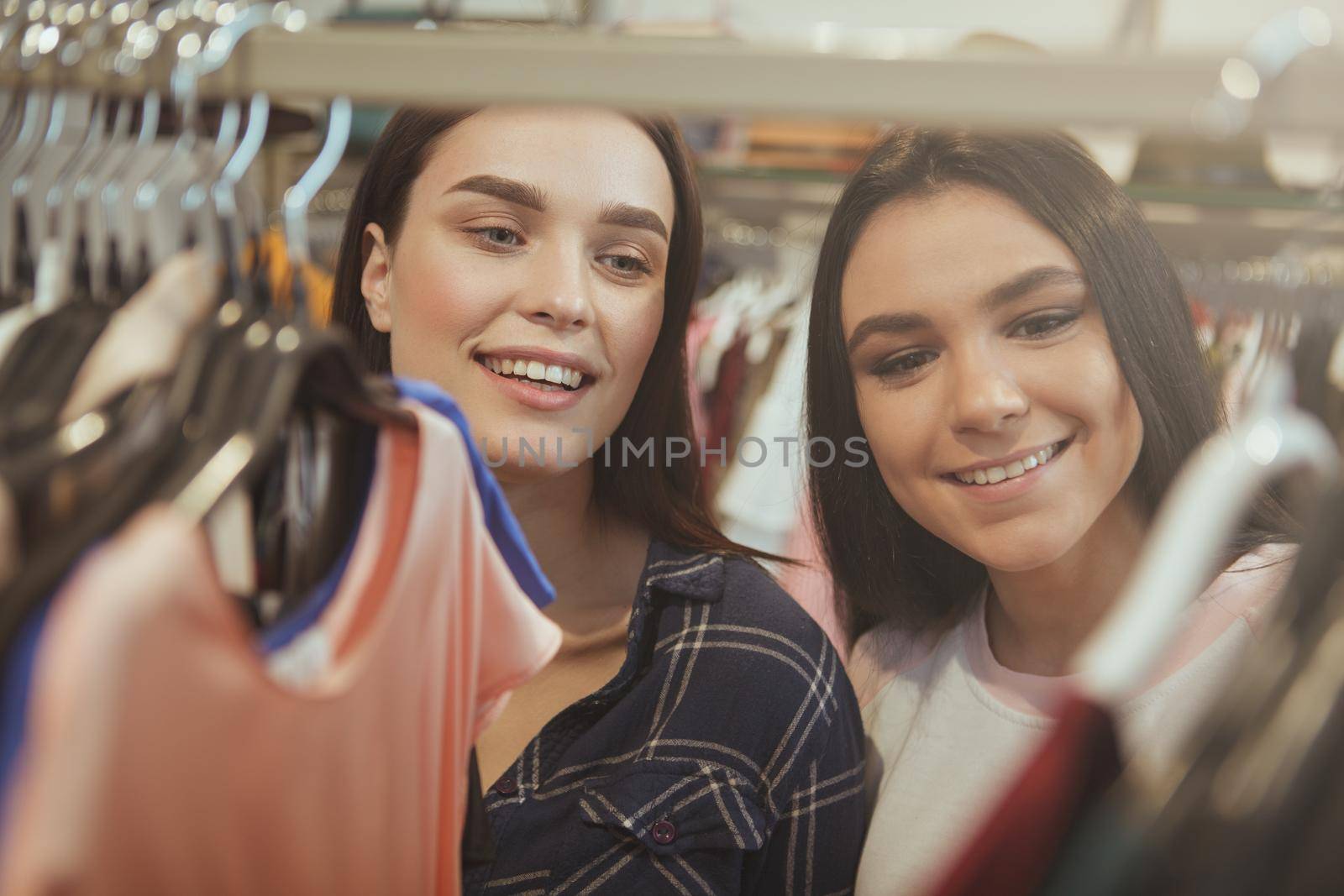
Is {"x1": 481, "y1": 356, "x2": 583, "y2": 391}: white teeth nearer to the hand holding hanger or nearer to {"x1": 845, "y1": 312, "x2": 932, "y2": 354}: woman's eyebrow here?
{"x1": 845, "y1": 312, "x2": 932, "y2": 354}: woman's eyebrow

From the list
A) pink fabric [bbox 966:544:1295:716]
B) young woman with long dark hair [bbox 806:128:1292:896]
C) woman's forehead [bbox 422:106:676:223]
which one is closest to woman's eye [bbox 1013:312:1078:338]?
young woman with long dark hair [bbox 806:128:1292:896]

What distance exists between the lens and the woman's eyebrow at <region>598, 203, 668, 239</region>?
1.07 meters

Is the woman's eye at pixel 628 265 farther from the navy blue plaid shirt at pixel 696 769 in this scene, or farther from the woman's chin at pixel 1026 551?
the woman's chin at pixel 1026 551

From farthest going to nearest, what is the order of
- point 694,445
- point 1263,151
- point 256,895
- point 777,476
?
point 1263,151, point 777,476, point 694,445, point 256,895

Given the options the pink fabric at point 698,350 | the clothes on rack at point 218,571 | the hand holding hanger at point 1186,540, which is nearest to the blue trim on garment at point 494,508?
the clothes on rack at point 218,571

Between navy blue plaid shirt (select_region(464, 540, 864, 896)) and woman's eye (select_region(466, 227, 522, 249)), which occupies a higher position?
woman's eye (select_region(466, 227, 522, 249))

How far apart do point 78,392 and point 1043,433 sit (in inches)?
30.5

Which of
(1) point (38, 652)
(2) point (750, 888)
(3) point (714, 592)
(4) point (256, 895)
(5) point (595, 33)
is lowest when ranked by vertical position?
(2) point (750, 888)

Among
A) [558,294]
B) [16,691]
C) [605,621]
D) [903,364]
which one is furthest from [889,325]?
[16,691]

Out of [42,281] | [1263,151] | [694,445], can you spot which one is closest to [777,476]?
[694,445]

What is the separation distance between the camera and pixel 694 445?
1.30 metres

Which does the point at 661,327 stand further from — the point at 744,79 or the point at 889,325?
the point at 744,79

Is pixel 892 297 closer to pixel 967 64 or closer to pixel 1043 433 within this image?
pixel 1043 433

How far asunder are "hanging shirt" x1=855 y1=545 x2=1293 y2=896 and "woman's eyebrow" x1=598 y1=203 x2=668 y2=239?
539 mm
